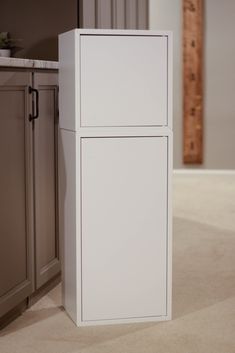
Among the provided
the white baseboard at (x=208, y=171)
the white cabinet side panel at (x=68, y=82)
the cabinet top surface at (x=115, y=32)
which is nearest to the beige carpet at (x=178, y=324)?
the white cabinet side panel at (x=68, y=82)

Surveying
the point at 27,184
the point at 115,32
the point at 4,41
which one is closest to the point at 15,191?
the point at 27,184

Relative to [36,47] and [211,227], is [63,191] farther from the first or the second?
[211,227]

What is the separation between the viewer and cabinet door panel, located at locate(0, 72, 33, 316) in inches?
115

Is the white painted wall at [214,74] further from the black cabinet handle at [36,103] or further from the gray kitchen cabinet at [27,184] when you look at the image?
the black cabinet handle at [36,103]

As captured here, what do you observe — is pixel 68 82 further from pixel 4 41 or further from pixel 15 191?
pixel 4 41

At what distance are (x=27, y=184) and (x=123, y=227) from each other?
0.48 m

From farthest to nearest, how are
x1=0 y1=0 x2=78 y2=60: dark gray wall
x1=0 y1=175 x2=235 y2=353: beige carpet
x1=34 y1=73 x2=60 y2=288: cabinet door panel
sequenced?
x1=0 y1=0 x2=78 y2=60: dark gray wall → x1=34 y1=73 x2=60 y2=288: cabinet door panel → x1=0 y1=175 x2=235 y2=353: beige carpet

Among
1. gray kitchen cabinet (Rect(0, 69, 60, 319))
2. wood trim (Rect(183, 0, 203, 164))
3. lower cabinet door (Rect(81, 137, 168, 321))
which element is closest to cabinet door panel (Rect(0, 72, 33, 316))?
gray kitchen cabinet (Rect(0, 69, 60, 319))

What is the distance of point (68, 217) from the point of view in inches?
120

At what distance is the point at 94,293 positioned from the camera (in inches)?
118

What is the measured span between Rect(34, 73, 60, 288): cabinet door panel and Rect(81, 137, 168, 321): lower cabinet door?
0.40 m

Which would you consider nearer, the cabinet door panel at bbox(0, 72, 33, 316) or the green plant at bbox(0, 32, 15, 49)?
the cabinet door panel at bbox(0, 72, 33, 316)

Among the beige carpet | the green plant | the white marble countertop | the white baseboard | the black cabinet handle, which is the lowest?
the beige carpet

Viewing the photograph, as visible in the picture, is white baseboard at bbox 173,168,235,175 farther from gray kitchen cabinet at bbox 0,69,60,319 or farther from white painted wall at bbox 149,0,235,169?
gray kitchen cabinet at bbox 0,69,60,319
